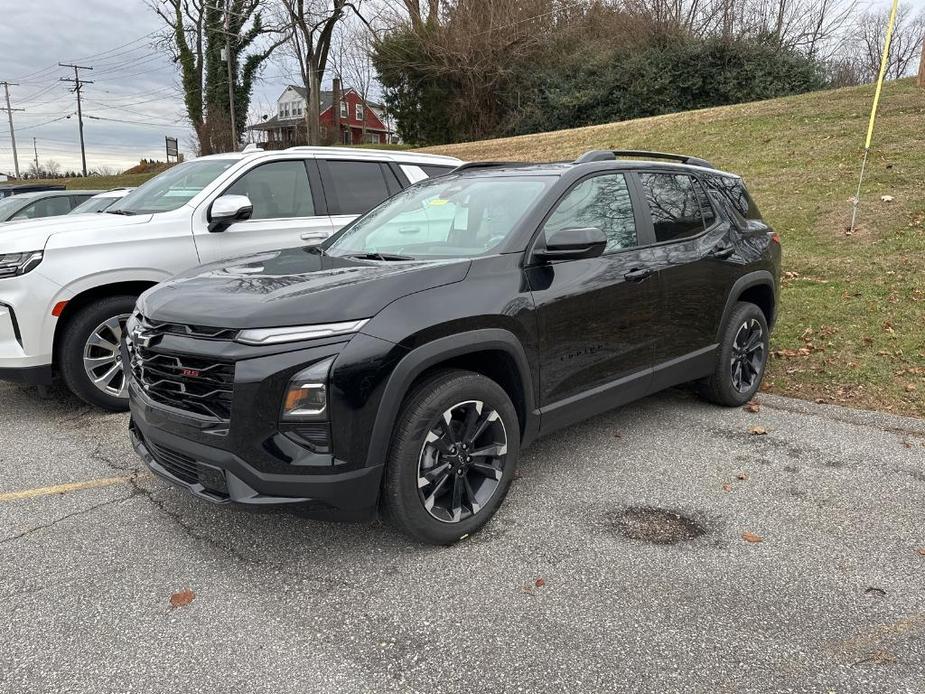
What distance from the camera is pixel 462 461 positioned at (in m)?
3.25

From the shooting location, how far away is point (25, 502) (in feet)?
12.4

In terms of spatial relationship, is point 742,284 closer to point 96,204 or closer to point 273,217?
point 273,217

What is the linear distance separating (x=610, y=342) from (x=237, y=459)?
2.16 meters

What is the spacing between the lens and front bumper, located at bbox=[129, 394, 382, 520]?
9.21 ft

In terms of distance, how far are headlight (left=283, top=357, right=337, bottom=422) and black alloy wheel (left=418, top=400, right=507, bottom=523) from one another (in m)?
0.54

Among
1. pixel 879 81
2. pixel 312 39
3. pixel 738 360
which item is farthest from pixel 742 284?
pixel 312 39

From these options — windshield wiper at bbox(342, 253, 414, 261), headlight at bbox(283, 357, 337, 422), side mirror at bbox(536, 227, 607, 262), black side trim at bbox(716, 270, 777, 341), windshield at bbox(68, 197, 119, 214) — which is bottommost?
headlight at bbox(283, 357, 337, 422)

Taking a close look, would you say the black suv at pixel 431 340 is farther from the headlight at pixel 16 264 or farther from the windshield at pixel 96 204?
the windshield at pixel 96 204

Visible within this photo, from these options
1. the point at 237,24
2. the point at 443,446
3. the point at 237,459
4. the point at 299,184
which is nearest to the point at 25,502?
the point at 237,459

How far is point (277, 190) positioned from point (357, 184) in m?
0.75

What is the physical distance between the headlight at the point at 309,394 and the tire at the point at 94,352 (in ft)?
9.12

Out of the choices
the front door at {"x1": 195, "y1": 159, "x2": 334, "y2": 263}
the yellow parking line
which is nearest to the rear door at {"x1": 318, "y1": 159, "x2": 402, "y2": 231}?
the front door at {"x1": 195, "y1": 159, "x2": 334, "y2": 263}

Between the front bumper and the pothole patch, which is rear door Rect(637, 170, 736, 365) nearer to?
the pothole patch

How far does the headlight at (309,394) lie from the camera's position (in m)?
2.76
